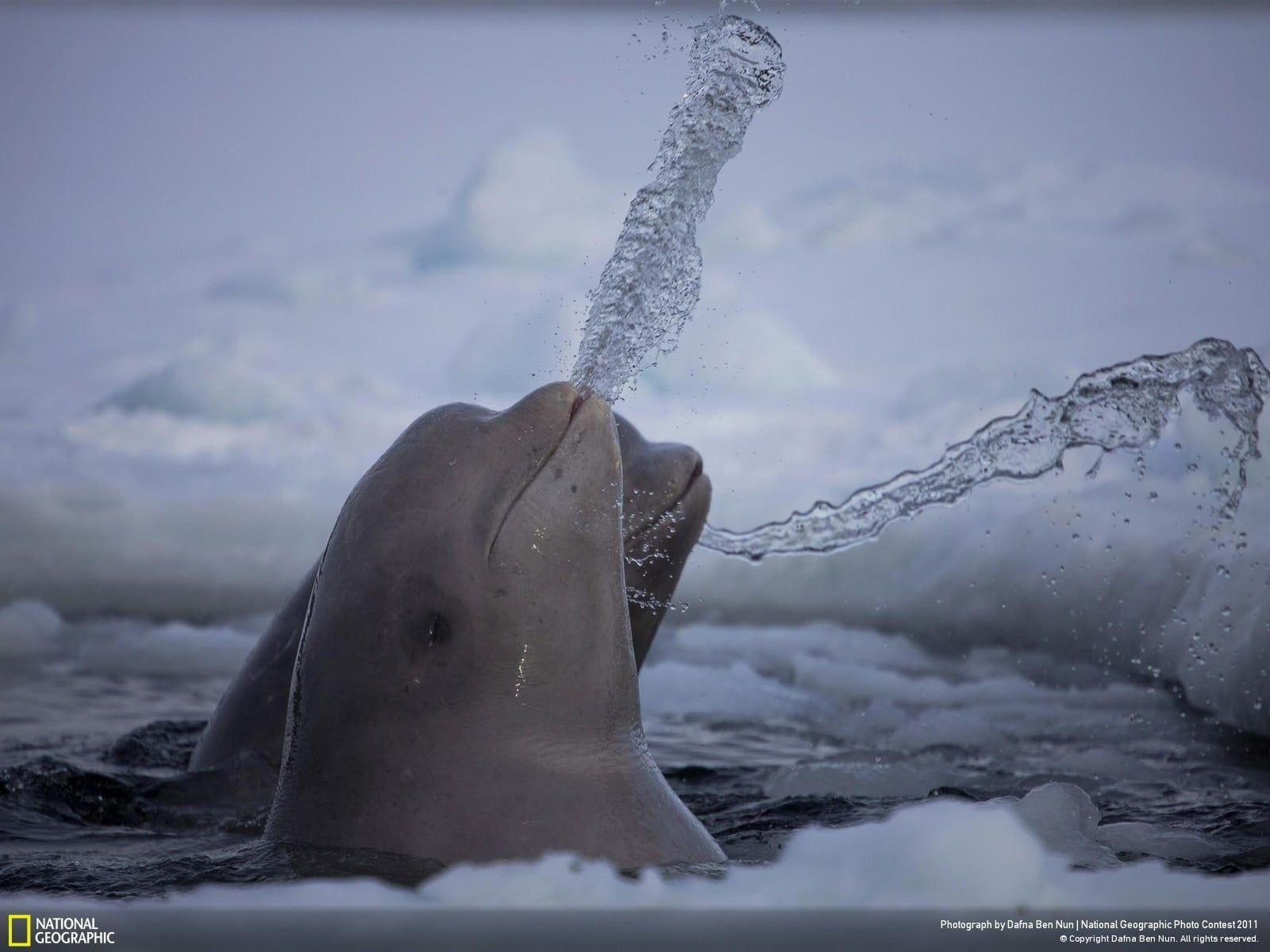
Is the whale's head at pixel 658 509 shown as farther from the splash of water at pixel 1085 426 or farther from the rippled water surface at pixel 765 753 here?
the splash of water at pixel 1085 426

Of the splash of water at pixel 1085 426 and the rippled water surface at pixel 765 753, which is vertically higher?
the splash of water at pixel 1085 426

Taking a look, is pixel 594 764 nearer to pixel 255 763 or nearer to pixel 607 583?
pixel 607 583

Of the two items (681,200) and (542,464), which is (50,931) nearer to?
(542,464)

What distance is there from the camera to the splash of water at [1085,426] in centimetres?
735

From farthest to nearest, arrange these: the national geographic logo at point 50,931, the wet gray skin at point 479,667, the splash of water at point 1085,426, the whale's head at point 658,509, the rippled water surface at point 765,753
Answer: the splash of water at point 1085,426
the whale's head at point 658,509
the rippled water surface at point 765,753
the wet gray skin at point 479,667
the national geographic logo at point 50,931

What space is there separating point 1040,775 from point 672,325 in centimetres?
441

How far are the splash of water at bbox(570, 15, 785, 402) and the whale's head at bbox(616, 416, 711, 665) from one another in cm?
46

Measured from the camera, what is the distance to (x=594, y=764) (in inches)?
152

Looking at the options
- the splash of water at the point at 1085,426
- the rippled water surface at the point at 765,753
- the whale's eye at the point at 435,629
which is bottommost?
the rippled water surface at the point at 765,753

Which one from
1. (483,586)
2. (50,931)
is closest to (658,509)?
(483,586)

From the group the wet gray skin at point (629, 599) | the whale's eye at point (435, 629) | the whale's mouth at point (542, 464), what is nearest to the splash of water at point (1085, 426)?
the wet gray skin at point (629, 599)

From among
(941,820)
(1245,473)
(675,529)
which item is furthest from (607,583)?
(1245,473)

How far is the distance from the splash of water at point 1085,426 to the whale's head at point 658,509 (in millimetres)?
1874

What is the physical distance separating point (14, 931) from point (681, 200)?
3834 millimetres
